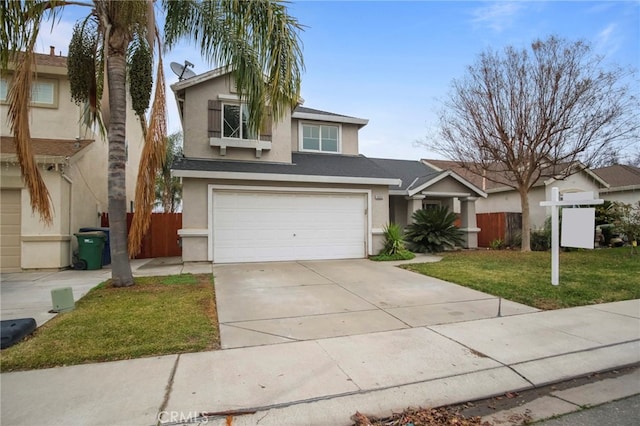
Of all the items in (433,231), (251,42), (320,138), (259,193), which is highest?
(251,42)

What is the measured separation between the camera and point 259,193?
1145 centimetres

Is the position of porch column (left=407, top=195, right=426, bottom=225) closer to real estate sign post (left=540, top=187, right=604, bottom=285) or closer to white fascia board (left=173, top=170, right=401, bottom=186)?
white fascia board (left=173, top=170, right=401, bottom=186)

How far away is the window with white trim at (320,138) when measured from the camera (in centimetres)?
1460

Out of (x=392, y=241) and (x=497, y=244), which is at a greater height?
(x=392, y=241)

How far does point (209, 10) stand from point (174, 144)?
17.6m

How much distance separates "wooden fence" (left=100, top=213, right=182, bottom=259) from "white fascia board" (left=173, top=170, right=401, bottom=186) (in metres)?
3.94

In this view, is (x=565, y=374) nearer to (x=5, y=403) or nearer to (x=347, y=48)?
(x=5, y=403)

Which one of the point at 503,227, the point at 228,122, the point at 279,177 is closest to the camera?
the point at 279,177

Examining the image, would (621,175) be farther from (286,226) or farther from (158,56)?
(158,56)

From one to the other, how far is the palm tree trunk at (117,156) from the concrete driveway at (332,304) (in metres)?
2.21

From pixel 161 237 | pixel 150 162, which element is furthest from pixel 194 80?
pixel 150 162

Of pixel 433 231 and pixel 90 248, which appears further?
pixel 433 231

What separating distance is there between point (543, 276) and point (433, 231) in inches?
211

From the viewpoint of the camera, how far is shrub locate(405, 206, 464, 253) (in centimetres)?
1369
